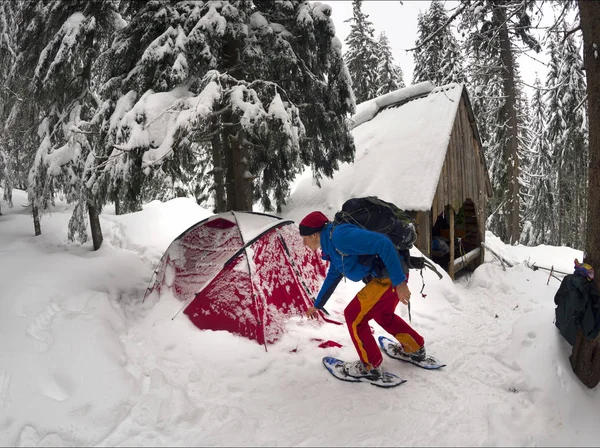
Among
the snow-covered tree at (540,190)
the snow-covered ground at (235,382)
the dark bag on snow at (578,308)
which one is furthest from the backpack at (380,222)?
the snow-covered tree at (540,190)

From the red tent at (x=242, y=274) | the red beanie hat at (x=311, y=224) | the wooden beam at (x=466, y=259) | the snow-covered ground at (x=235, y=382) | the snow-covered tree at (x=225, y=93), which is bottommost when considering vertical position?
the wooden beam at (x=466, y=259)

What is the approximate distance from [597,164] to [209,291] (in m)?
4.31

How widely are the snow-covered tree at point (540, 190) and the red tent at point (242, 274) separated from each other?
1891cm

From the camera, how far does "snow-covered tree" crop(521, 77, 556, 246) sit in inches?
800

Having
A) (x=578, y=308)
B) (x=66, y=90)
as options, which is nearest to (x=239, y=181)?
(x=66, y=90)

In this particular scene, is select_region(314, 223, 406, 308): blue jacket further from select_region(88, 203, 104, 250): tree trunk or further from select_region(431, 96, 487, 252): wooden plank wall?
select_region(88, 203, 104, 250): tree trunk

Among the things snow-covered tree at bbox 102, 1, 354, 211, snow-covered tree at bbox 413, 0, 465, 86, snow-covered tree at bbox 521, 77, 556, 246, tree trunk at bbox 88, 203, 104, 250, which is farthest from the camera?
snow-covered tree at bbox 521, 77, 556, 246

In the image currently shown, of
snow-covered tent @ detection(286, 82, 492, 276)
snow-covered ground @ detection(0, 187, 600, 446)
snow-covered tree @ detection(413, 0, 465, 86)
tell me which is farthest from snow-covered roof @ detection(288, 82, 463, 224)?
snow-covered tree @ detection(413, 0, 465, 86)

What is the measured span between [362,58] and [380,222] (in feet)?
73.7

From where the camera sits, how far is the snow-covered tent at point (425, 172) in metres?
7.88

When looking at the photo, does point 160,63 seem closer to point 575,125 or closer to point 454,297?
point 454,297

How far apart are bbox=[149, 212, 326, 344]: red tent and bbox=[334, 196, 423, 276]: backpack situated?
164 centimetres

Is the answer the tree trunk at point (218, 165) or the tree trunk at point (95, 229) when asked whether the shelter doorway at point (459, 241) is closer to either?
the tree trunk at point (218, 165)

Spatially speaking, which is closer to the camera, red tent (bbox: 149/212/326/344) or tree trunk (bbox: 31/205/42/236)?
red tent (bbox: 149/212/326/344)
